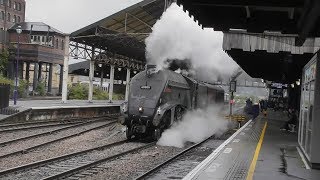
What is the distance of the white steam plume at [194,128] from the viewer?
16.7 m

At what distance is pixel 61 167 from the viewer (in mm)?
10938

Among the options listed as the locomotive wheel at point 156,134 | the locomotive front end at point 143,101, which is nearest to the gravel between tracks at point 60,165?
the locomotive front end at point 143,101

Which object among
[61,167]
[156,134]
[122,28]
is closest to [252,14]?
[61,167]

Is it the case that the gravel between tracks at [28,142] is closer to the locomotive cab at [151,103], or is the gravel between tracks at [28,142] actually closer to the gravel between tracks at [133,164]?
the locomotive cab at [151,103]

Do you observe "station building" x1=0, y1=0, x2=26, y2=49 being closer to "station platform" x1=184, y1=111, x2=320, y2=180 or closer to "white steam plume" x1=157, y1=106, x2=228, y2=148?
"white steam plume" x1=157, y1=106, x2=228, y2=148

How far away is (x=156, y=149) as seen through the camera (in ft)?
50.0

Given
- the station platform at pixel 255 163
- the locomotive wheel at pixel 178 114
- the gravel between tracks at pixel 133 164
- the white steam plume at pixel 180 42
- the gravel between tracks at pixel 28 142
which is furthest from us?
the white steam plume at pixel 180 42

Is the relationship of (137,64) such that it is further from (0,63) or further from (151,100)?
(151,100)

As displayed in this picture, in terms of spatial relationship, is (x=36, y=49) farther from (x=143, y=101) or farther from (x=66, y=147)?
(x=66, y=147)

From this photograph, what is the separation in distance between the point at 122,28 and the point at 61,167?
2440 centimetres

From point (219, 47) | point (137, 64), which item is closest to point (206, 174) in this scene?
point (219, 47)

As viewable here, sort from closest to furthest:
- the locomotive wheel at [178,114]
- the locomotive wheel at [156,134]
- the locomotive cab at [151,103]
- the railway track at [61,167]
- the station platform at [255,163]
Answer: the station platform at [255,163]
the railway track at [61,167]
the locomotive cab at [151,103]
the locomotive wheel at [156,134]
the locomotive wheel at [178,114]

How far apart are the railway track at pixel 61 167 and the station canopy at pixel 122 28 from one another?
18.7 m

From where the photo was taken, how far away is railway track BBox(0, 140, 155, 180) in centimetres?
974
